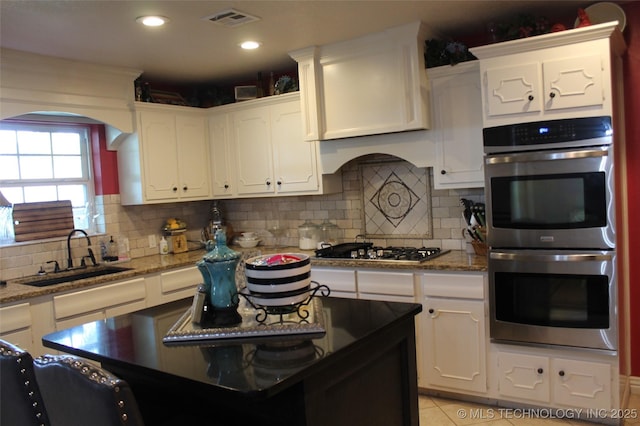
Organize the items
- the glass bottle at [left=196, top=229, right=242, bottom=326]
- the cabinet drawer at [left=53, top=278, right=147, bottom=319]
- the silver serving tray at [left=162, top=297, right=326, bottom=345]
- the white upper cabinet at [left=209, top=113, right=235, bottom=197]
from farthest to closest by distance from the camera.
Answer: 1. the white upper cabinet at [left=209, top=113, right=235, bottom=197]
2. the cabinet drawer at [left=53, top=278, right=147, bottom=319]
3. the glass bottle at [left=196, top=229, right=242, bottom=326]
4. the silver serving tray at [left=162, top=297, right=326, bottom=345]

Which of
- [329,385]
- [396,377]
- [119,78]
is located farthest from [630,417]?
[119,78]

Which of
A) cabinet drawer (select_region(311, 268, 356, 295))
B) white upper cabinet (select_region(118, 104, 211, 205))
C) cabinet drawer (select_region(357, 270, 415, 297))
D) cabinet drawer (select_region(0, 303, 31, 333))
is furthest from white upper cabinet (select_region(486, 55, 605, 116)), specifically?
cabinet drawer (select_region(0, 303, 31, 333))

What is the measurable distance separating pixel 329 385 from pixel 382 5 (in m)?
2.31

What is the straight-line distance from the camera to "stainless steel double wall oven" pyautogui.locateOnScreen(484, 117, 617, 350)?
9.02 feet

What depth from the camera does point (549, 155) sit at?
2.84 metres

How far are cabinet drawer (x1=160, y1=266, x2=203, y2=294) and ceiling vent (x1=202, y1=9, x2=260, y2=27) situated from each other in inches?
74.8

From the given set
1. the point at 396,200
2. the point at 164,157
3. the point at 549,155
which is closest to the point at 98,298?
the point at 164,157

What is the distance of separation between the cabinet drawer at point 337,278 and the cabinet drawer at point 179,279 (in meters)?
1.04

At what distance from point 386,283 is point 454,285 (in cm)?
45

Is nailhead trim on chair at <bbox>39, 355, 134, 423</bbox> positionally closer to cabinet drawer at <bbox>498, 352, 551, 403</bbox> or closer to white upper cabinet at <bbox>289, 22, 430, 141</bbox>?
cabinet drawer at <bbox>498, 352, 551, 403</bbox>

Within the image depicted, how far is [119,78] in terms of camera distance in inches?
157

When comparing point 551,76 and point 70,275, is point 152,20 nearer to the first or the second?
point 70,275

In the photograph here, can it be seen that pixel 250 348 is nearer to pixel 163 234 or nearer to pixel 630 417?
pixel 630 417

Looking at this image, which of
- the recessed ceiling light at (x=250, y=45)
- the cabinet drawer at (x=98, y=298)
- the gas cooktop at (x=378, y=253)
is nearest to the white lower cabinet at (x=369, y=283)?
the gas cooktop at (x=378, y=253)
